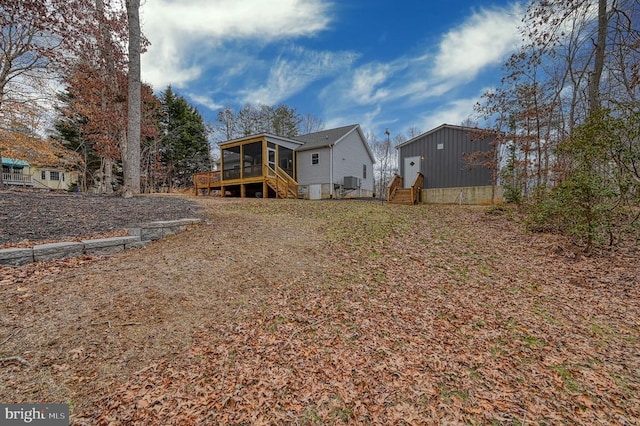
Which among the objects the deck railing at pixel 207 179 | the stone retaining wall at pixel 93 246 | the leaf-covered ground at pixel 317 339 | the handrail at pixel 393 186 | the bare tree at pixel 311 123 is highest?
the bare tree at pixel 311 123

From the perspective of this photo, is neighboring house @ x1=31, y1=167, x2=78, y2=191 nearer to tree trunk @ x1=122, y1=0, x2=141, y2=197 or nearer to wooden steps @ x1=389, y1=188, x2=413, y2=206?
tree trunk @ x1=122, y1=0, x2=141, y2=197

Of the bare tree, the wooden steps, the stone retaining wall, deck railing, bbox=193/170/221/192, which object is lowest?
the stone retaining wall

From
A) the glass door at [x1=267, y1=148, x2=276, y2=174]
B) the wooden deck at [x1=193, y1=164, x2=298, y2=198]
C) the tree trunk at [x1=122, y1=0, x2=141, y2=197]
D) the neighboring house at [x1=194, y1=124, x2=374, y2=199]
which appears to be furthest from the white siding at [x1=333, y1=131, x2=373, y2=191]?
the tree trunk at [x1=122, y1=0, x2=141, y2=197]

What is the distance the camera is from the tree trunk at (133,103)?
9.47 metres

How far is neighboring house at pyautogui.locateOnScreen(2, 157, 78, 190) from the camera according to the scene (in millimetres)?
26414

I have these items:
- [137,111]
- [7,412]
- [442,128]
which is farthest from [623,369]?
[442,128]

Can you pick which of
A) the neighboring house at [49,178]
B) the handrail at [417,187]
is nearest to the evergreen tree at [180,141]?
the neighboring house at [49,178]

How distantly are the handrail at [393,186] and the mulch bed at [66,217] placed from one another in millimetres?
10488

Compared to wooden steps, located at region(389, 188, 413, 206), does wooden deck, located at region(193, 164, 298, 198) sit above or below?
above

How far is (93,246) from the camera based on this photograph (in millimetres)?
4594

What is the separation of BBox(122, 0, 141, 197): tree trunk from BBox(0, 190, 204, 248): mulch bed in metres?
2.01

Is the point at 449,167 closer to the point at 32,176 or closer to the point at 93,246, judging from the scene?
the point at 93,246

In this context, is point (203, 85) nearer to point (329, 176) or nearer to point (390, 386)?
point (329, 176)

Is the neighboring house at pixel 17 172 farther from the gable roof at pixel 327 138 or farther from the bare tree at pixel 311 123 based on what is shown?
the bare tree at pixel 311 123
